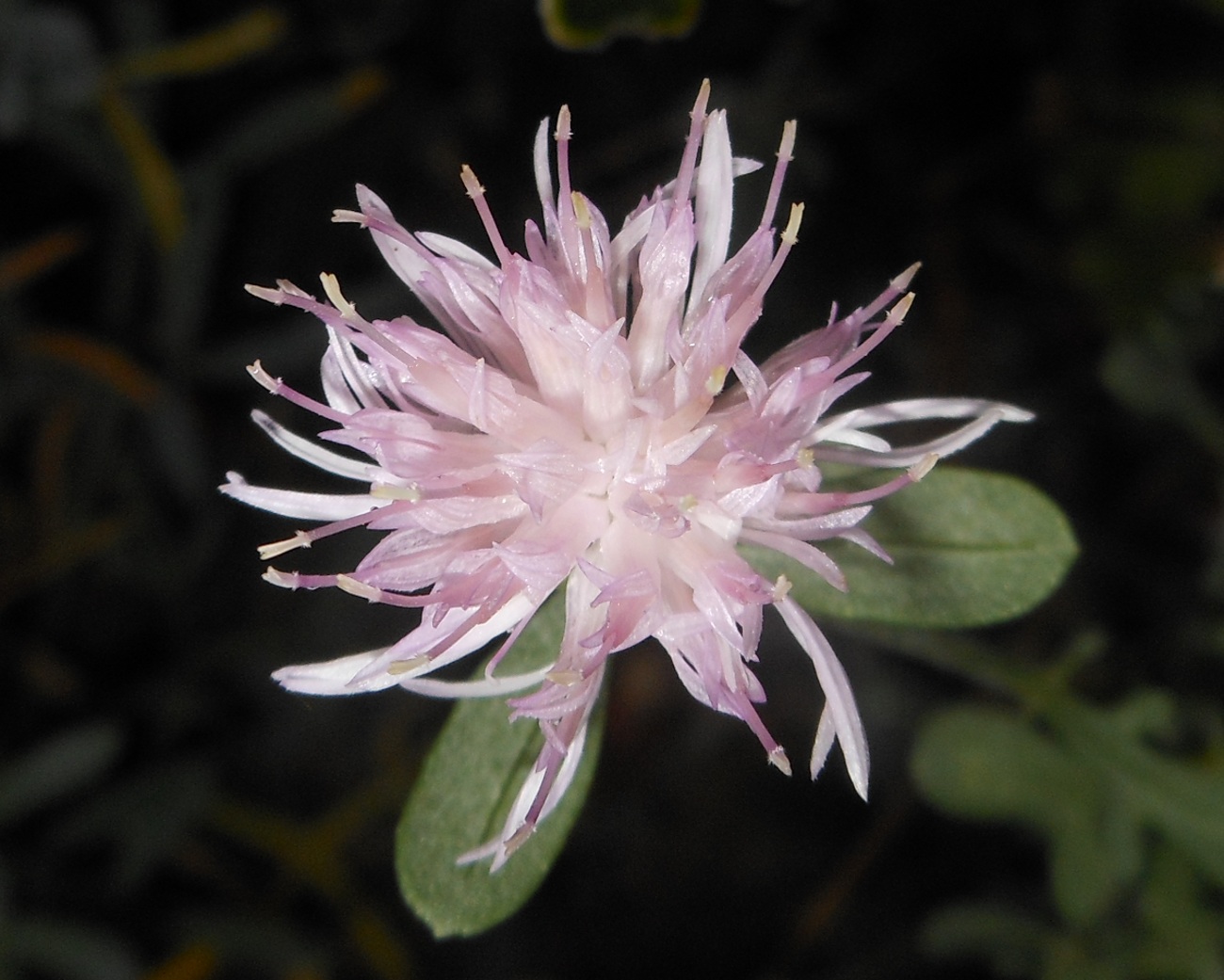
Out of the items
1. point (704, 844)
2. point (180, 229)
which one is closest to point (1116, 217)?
point (704, 844)

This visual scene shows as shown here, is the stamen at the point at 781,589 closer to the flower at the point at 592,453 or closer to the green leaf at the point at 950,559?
the flower at the point at 592,453

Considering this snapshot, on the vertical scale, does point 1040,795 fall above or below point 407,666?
below

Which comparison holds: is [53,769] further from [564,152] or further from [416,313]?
[564,152]

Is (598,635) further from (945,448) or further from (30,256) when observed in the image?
(30,256)

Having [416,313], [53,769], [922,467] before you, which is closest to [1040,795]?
[922,467]

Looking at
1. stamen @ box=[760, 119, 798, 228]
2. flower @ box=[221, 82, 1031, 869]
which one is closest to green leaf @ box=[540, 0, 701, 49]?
flower @ box=[221, 82, 1031, 869]

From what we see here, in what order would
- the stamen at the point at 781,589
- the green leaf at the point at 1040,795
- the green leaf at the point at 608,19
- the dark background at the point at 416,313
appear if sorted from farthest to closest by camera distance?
the dark background at the point at 416,313
the green leaf at the point at 1040,795
the green leaf at the point at 608,19
the stamen at the point at 781,589

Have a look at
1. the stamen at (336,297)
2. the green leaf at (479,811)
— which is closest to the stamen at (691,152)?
the stamen at (336,297)
